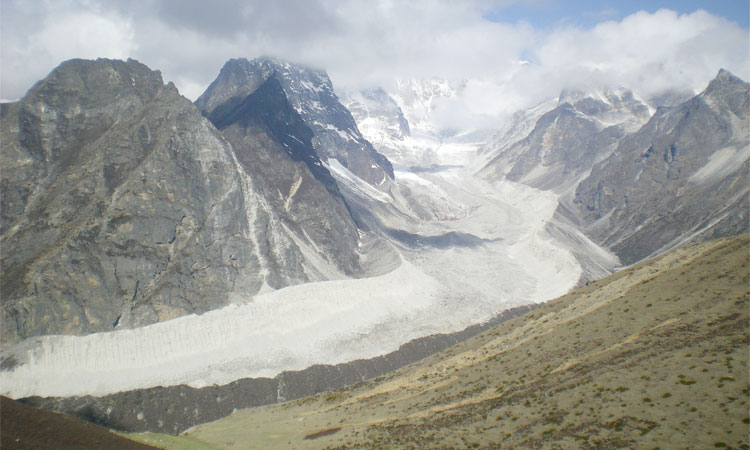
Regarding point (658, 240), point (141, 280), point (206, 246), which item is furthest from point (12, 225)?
point (658, 240)

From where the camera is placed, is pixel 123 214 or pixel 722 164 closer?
pixel 123 214

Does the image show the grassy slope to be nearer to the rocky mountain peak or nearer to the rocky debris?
the rocky debris

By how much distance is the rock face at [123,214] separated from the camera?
2788 inches

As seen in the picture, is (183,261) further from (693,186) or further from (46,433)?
(693,186)

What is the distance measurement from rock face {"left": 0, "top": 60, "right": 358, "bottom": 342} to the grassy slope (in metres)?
30.8

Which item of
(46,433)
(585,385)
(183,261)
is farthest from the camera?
(183,261)

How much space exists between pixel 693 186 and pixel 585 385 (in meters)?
165

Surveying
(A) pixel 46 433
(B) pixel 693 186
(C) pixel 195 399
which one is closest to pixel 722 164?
(B) pixel 693 186

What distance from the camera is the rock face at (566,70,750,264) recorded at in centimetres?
13575

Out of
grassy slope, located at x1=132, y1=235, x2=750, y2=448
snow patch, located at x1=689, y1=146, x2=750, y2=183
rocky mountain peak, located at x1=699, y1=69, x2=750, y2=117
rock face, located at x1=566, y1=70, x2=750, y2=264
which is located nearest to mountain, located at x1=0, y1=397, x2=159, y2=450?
grassy slope, located at x1=132, y1=235, x2=750, y2=448

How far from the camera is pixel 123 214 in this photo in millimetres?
78188

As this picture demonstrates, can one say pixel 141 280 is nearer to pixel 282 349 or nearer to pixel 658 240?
pixel 282 349

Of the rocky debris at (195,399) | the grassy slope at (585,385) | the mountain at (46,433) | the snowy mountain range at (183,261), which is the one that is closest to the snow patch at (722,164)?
the snowy mountain range at (183,261)

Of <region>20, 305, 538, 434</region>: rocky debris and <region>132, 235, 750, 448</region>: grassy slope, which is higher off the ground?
<region>20, 305, 538, 434</region>: rocky debris
